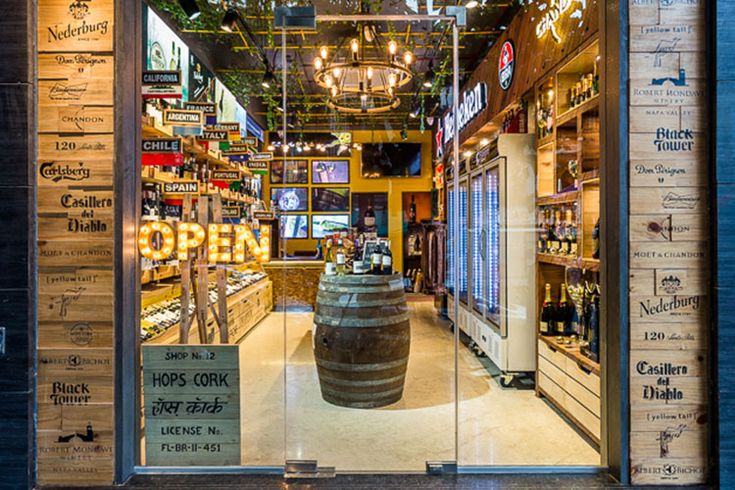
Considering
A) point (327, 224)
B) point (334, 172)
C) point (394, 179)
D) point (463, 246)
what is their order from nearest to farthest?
point (463, 246) < point (327, 224) < point (334, 172) < point (394, 179)

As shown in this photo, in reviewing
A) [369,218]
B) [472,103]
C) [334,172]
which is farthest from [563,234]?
[334,172]

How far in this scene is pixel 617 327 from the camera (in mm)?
2328

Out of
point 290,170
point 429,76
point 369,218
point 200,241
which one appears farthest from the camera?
point 369,218

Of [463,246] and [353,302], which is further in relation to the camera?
[463,246]

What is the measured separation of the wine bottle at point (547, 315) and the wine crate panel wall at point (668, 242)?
4.99 ft

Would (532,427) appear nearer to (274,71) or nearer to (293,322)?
(293,322)

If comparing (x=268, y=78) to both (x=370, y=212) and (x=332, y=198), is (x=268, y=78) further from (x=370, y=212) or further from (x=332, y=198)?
(x=370, y=212)

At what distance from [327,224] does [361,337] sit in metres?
3.49

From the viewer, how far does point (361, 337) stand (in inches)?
135

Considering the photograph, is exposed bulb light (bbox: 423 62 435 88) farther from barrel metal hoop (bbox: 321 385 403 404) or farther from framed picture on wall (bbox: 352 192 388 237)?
barrel metal hoop (bbox: 321 385 403 404)

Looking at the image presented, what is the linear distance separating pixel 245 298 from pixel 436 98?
4.77 m

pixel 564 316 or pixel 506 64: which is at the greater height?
pixel 506 64

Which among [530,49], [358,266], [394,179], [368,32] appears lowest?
[358,266]

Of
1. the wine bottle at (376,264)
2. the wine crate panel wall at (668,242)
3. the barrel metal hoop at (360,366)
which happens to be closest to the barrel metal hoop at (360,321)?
the barrel metal hoop at (360,366)
